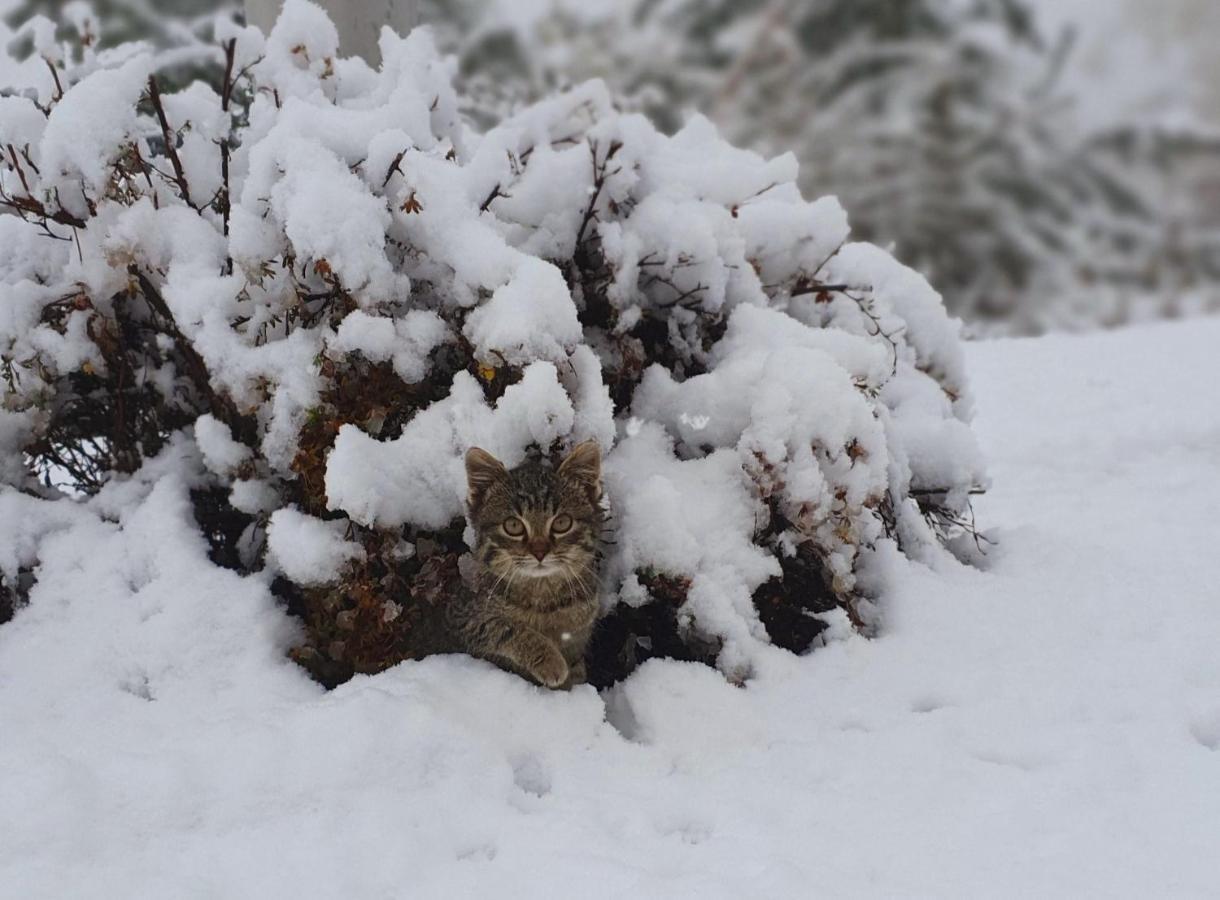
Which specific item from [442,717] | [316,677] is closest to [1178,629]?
[442,717]

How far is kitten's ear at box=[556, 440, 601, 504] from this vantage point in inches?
123

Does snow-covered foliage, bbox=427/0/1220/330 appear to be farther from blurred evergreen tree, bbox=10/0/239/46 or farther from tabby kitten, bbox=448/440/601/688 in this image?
tabby kitten, bbox=448/440/601/688

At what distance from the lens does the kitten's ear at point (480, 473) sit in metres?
3.05

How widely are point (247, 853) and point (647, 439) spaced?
2031mm

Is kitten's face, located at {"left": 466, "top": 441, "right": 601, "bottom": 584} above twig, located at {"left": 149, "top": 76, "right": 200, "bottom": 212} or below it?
below

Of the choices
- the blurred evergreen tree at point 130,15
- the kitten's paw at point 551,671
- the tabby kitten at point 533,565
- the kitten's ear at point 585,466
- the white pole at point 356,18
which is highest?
the white pole at point 356,18

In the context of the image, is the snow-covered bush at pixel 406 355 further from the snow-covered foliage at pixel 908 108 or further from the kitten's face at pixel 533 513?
the snow-covered foliage at pixel 908 108

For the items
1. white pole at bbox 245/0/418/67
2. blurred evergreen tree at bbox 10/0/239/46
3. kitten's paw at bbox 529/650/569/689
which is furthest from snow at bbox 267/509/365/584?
blurred evergreen tree at bbox 10/0/239/46

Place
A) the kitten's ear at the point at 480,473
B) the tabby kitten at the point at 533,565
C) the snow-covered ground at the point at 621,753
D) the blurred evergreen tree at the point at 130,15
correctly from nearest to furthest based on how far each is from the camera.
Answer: the snow-covered ground at the point at 621,753 → the kitten's ear at the point at 480,473 → the tabby kitten at the point at 533,565 → the blurred evergreen tree at the point at 130,15

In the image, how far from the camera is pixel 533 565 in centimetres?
317

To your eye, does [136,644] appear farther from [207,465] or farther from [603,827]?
[603,827]

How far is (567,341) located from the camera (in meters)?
3.17

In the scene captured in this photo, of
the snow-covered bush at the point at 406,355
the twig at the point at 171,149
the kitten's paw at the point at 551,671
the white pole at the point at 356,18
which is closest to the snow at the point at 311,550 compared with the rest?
the snow-covered bush at the point at 406,355

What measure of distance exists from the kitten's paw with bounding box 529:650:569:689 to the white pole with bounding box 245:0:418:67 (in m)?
3.24
